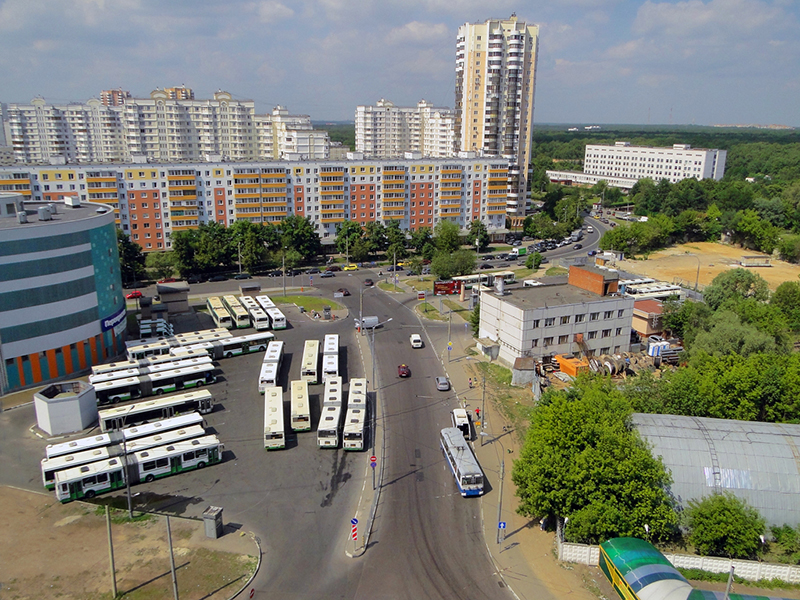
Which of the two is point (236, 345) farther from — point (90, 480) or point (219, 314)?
point (90, 480)

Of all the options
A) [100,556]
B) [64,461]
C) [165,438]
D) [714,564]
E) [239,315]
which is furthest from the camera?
[239,315]

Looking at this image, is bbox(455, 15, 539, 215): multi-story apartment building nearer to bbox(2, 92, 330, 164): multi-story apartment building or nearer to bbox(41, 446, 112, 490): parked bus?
bbox(2, 92, 330, 164): multi-story apartment building

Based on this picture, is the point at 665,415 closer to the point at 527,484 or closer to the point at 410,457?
the point at 527,484

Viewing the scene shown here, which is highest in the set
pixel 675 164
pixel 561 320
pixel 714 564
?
pixel 675 164

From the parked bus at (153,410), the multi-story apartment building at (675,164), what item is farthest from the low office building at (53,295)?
the multi-story apartment building at (675,164)

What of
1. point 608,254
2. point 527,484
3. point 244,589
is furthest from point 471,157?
point 244,589

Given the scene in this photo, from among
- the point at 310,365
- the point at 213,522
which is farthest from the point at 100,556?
the point at 310,365

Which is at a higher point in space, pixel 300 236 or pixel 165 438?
pixel 300 236
